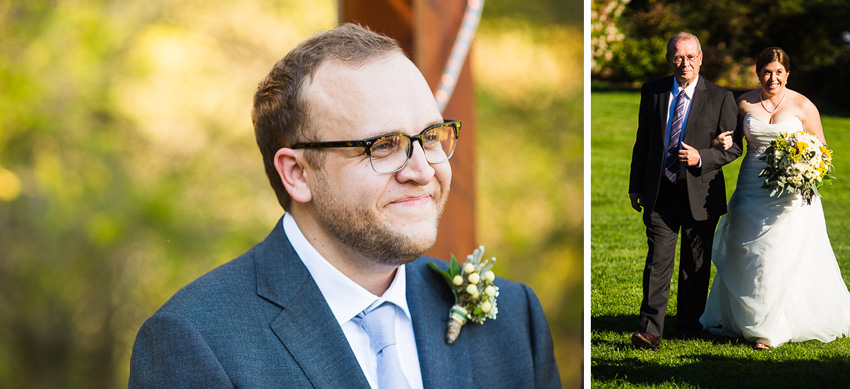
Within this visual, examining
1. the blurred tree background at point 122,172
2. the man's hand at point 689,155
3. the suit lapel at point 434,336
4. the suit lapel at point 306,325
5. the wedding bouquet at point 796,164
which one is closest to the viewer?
the suit lapel at point 306,325

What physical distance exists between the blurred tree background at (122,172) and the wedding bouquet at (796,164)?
148cm

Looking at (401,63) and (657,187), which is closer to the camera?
(401,63)

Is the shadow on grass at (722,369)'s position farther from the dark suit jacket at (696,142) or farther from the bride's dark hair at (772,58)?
the bride's dark hair at (772,58)

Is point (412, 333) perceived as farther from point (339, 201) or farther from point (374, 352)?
point (339, 201)

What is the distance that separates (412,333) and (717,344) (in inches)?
54.9

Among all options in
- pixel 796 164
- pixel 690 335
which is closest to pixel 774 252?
pixel 796 164

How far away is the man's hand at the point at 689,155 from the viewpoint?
274 cm

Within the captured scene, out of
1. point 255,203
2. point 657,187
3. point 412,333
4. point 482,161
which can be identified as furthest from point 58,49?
point 657,187

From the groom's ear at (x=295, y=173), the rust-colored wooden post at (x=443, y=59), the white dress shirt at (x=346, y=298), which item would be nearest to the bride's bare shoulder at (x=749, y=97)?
the rust-colored wooden post at (x=443, y=59)

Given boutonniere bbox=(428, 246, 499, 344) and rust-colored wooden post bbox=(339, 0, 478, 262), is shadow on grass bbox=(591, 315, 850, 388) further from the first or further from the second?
boutonniere bbox=(428, 246, 499, 344)

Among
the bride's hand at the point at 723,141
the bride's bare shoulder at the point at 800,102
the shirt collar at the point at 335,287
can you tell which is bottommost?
the shirt collar at the point at 335,287

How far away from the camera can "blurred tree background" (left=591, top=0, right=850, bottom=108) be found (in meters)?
2.74

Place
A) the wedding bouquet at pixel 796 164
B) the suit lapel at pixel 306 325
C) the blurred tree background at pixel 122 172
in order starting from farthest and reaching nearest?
the blurred tree background at pixel 122 172, the wedding bouquet at pixel 796 164, the suit lapel at pixel 306 325

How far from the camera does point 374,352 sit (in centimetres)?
212
